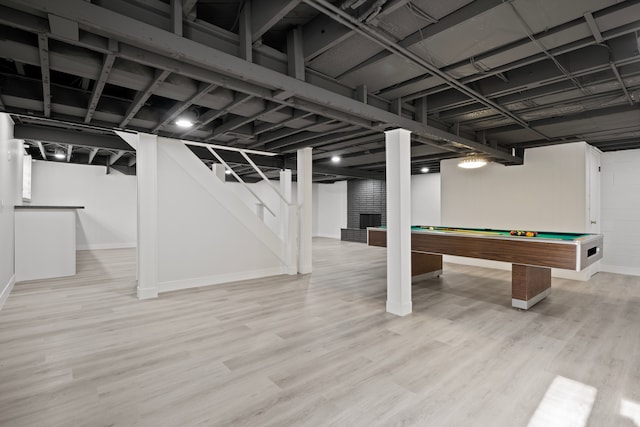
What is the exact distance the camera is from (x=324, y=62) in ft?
8.87

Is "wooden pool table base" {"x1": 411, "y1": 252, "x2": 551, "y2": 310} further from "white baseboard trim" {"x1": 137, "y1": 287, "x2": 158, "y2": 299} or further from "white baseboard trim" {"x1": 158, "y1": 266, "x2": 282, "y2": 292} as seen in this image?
"white baseboard trim" {"x1": 137, "y1": 287, "x2": 158, "y2": 299}

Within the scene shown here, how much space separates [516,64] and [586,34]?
0.48 m

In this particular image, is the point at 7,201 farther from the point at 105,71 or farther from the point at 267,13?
the point at 267,13

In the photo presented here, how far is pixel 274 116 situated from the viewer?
13.1 feet

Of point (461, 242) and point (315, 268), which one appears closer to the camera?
point (461, 242)

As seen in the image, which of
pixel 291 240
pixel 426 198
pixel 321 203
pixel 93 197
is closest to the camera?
pixel 291 240

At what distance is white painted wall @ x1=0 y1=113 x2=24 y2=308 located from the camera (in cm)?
396

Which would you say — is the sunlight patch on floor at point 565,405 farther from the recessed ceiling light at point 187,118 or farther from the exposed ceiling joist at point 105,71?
the recessed ceiling light at point 187,118

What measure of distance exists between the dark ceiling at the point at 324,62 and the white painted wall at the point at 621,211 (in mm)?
2209

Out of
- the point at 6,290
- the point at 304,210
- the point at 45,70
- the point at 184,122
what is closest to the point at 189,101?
the point at 184,122

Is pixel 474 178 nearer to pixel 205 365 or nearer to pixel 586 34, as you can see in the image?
pixel 586 34

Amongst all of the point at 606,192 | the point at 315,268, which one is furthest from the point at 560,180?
the point at 315,268

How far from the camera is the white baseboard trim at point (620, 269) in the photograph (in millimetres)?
5939

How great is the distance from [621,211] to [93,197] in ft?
44.0
